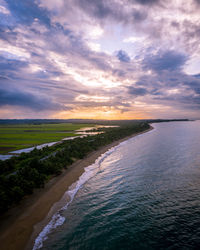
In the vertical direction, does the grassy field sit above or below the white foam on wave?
above

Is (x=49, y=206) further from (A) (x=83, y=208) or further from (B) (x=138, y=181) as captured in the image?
(B) (x=138, y=181)

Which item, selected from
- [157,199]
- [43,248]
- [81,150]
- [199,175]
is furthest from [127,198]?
[81,150]

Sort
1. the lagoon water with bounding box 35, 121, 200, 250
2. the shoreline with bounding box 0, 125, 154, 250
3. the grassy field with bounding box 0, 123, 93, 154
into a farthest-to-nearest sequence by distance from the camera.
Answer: the grassy field with bounding box 0, 123, 93, 154 < the lagoon water with bounding box 35, 121, 200, 250 < the shoreline with bounding box 0, 125, 154, 250

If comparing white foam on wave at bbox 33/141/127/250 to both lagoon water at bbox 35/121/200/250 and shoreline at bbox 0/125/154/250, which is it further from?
shoreline at bbox 0/125/154/250

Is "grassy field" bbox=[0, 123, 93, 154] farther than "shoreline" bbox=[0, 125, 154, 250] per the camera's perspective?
Yes

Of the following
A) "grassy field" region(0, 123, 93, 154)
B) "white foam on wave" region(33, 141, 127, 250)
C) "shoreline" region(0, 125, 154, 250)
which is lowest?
"white foam on wave" region(33, 141, 127, 250)

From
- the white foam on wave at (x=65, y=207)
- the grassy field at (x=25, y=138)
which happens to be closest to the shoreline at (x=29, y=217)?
the white foam on wave at (x=65, y=207)

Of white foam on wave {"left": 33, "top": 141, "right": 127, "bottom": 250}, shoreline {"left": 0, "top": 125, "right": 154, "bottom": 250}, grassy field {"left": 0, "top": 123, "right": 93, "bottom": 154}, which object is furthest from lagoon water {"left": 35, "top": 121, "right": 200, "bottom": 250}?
grassy field {"left": 0, "top": 123, "right": 93, "bottom": 154}

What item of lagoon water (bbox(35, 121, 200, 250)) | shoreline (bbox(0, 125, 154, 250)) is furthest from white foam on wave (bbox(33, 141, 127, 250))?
shoreline (bbox(0, 125, 154, 250))

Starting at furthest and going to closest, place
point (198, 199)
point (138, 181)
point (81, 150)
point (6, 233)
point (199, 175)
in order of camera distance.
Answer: point (81, 150)
point (199, 175)
point (138, 181)
point (198, 199)
point (6, 233)

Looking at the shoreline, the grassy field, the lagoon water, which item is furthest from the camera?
the grassy field
